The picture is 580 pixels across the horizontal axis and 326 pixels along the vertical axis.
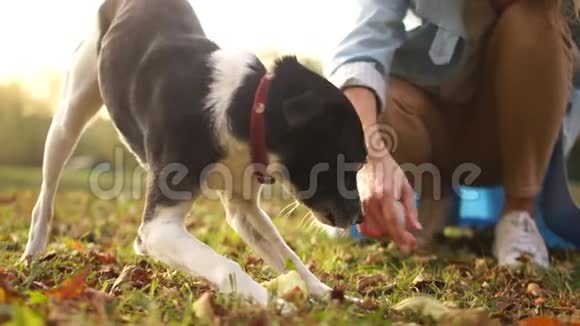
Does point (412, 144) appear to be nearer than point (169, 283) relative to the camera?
No

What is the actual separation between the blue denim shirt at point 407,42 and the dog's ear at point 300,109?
3.37 ft

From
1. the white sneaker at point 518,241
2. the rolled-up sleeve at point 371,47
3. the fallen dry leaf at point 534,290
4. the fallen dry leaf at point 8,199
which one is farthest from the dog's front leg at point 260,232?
the fallen dry leaf at point 8,199

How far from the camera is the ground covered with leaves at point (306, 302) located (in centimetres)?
198

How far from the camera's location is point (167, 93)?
2.79 meters

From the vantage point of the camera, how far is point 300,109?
2.49 m

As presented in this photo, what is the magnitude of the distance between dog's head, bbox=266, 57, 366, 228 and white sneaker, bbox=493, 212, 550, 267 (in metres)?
1.47

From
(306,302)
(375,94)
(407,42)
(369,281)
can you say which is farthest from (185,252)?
(407,42)

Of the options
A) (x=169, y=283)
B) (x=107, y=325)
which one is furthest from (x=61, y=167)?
(x=107, y=325)

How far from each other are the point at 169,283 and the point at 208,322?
901 millimetres

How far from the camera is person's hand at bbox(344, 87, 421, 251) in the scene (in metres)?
2.90

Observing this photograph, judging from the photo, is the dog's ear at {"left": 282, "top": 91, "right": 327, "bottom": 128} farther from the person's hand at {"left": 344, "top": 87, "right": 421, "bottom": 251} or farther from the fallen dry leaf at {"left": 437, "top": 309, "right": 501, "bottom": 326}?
the fallen dry leaf at {"left": 437, "top": 309, "right": 501, "bottom": 326}

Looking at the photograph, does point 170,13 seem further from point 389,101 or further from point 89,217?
point 89,217

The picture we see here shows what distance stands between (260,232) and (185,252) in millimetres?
615

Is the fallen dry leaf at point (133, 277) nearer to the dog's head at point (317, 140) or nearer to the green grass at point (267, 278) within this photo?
the green grass at point (267, 278)
